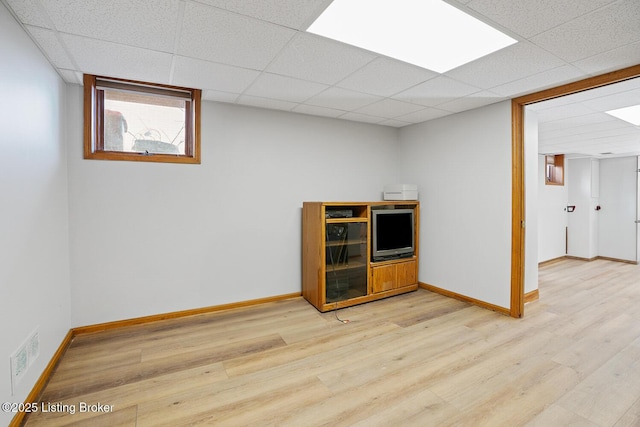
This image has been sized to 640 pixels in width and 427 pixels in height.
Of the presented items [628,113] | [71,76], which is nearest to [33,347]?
[71,76]

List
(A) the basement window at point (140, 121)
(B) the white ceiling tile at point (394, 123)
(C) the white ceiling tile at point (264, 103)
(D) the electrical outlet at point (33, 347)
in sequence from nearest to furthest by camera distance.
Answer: (D) the electrical outlet at point (33, 347)
(A) the basement window at point (140, 121)
(C) the white ceiling tile at point (264, 103)
(B) the white ceiling tile at point (394, 123)

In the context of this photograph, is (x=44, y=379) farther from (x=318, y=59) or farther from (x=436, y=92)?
(x=436, y=92)

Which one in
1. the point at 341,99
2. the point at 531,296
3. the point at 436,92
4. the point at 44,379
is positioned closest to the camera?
the point at 44,379

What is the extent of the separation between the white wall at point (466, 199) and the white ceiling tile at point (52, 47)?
3.91 metres

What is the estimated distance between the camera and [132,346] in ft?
8.46

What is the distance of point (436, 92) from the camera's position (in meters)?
3.01

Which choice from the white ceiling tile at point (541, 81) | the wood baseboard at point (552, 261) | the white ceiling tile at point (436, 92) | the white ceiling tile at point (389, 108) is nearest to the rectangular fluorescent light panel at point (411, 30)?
the white ceiling tile at point (436, 92)

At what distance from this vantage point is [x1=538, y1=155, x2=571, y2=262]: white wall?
5812mm

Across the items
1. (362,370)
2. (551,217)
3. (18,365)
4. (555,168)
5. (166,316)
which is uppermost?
(555,168)

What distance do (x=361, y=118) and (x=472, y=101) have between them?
1350mm

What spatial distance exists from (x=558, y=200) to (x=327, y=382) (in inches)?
259

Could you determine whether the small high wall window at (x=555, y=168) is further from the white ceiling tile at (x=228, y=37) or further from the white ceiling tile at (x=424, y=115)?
the white ceiling tile at (x=228, y=37)

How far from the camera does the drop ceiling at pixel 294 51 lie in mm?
1677

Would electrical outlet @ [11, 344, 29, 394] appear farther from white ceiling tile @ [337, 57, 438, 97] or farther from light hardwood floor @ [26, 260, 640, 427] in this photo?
white ceiling tile @ [337, 57, 438, 97]
